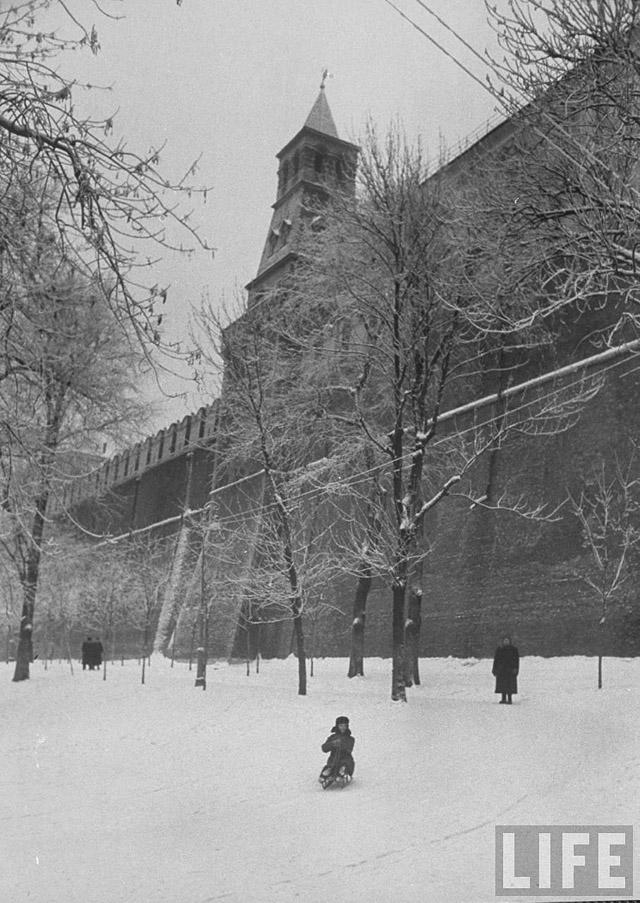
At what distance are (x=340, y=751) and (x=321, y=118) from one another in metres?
33.7

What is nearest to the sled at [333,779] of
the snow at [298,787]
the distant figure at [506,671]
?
the snow at [298,787]

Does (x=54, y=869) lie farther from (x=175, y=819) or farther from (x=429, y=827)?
(x=429, y=827)

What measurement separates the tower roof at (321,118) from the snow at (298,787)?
1079 inches

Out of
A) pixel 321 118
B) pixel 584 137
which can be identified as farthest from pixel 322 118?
pixel 584 137

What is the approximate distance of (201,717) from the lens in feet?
45.3

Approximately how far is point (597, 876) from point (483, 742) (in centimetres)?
486

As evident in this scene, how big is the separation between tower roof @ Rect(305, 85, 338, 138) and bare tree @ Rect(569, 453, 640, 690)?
1012 inches

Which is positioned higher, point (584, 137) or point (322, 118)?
point (322, 118)

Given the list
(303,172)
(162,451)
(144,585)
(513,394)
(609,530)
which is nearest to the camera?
(609,530)

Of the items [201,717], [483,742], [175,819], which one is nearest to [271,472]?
[201,717]

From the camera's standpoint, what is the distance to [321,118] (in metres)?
38.5

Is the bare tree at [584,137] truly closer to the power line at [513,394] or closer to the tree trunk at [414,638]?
the power line at [513,394]

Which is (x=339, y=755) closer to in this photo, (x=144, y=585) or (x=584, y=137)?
(x=584, y=137)

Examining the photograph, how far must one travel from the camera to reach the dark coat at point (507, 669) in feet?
45.1
